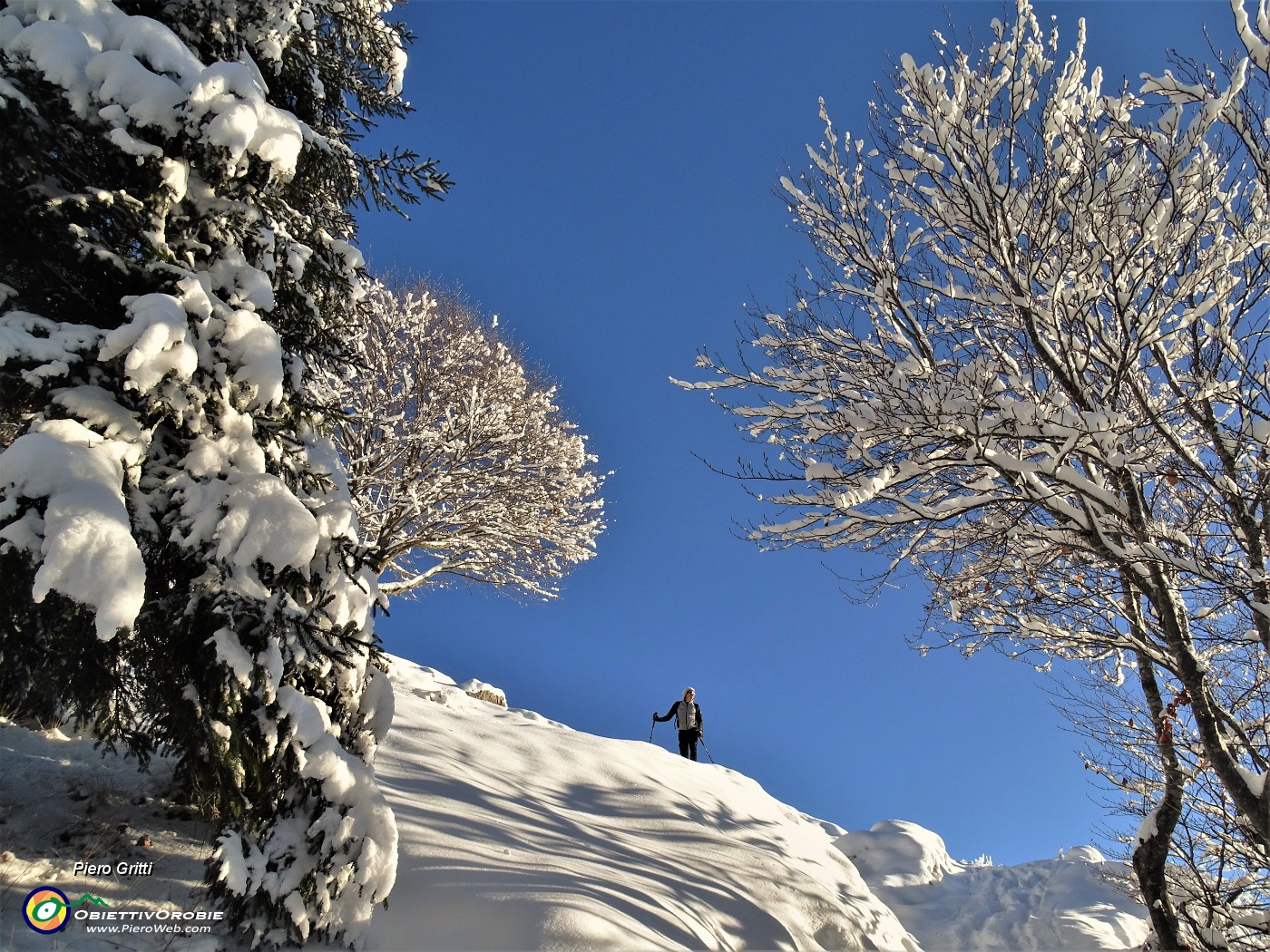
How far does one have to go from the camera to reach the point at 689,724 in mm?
13875

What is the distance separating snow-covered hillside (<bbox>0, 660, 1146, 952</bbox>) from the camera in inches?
168

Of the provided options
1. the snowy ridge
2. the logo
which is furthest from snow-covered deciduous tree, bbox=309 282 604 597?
the logo

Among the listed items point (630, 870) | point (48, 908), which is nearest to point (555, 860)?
point (630, 870)

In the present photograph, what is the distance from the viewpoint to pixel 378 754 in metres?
7.00

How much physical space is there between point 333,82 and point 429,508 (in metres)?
7.61


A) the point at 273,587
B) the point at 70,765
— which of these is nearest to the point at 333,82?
the point at 273,587

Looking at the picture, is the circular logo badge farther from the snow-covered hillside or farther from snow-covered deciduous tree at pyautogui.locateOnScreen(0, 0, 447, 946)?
snow-covered deciduous tree at pyautogui.locateOnScreen(0, 0, 447, 946)

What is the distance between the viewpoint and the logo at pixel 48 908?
11.4 ft

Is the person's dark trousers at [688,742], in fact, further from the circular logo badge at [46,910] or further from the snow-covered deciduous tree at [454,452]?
the circular logo badge at [46,910]

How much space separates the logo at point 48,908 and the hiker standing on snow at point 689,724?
11.2m

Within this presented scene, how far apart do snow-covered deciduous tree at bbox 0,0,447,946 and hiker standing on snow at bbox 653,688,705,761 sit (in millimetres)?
9990

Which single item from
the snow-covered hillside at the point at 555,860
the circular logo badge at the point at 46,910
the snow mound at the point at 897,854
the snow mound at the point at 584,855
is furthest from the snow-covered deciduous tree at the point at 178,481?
the snow mound at the point at 897,854

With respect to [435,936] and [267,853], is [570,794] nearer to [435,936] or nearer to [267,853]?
[435,936]

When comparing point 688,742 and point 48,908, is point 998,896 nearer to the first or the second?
point 688,742
